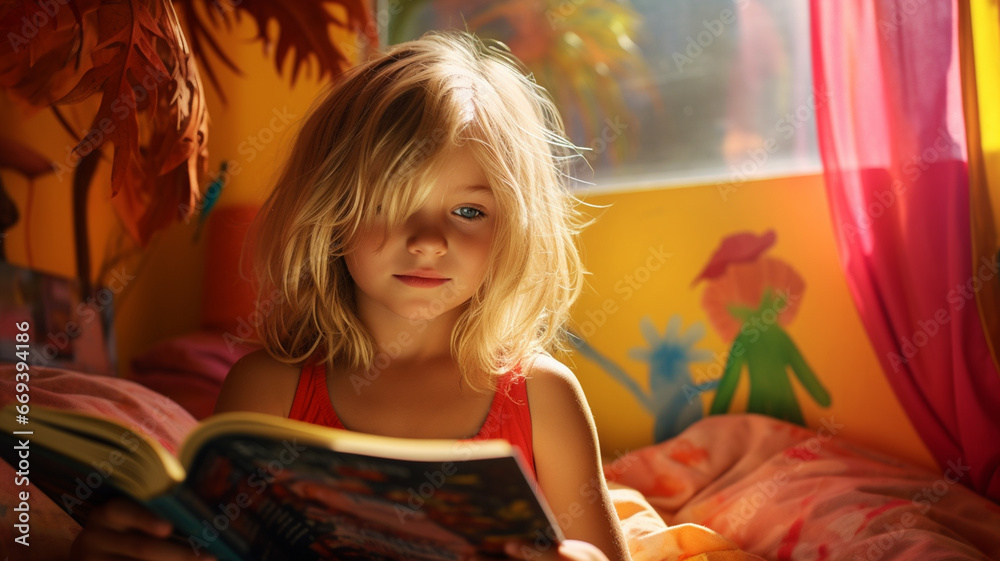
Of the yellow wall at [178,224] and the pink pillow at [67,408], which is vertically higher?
the yellow wall at [178,224]

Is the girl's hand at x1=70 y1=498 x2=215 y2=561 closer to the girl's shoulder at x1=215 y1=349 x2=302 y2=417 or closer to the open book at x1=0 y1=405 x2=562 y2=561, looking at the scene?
the open book at x1=0 y1=405 x2=562 y2=561

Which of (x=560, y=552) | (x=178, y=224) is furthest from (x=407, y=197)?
(x=178, y=224)

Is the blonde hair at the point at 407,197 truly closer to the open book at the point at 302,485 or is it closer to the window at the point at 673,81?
the open book at the point at 302,485

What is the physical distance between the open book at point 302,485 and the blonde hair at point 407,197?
0.93ft

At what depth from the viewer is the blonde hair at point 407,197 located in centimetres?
77

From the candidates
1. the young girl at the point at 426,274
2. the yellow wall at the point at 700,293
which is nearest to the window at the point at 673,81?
the yellow wall at the point at 700,293

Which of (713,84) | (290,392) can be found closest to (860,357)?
(713,84)

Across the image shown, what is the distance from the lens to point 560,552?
57cm

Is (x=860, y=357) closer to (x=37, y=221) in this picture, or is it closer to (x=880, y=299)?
(x=880, y=299)

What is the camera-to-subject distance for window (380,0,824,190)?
61.1 inches

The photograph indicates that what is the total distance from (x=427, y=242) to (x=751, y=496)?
736mm

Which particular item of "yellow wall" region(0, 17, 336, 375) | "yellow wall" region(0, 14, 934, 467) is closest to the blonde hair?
"yellow wall" region(0, 14, 934, 467)

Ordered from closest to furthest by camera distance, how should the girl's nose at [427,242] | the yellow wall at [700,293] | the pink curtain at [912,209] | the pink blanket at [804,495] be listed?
the girl's nose at [427,242] < the pink blanket at [804,495] < the pink curtain at [912,209] < the yellow wall at [700,293]

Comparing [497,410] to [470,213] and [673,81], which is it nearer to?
[470,213]
